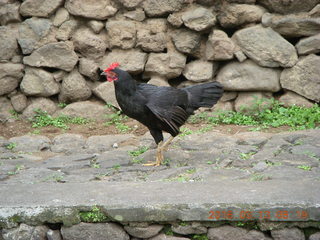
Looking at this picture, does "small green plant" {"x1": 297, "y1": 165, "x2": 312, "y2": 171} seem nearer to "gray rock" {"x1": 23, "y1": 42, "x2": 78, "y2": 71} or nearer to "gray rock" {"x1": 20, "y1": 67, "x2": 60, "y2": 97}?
"gray rock" {"x1": 23, "y1": 42, "x2": 78, "y2": 71}

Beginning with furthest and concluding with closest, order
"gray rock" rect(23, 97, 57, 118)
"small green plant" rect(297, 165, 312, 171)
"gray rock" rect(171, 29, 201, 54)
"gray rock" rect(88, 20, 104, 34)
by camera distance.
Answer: "gray rock" rect(23, 97, 57, 118) < "gray rock" rect(88, 20, 104, 34) < "gray rock" rect(171, 29, 201, 54) < "small green plant" rect(297, 165, 312, 171)

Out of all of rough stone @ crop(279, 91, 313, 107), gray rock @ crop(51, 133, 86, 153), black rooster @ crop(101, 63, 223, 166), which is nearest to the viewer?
black rooster @ crop(101, 63, 223, 166)

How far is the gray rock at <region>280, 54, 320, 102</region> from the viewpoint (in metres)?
6.51

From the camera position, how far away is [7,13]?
691 cm

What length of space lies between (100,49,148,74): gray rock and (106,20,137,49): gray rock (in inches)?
4.8

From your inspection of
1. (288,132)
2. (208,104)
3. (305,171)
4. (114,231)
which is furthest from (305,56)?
(114,231)

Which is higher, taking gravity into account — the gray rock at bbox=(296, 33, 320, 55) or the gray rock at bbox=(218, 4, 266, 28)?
the gray rock at bbox=(218, 4, 266, 28)

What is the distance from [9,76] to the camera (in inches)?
276

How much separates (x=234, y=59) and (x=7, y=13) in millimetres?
3407

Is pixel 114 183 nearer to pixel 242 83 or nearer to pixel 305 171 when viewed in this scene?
pixel 305 171

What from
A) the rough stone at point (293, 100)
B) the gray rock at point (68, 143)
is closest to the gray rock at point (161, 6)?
the rough stone at point (293, 100)

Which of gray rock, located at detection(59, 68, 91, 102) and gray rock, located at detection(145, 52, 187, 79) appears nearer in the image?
gray rock, located at detection(145, 52, 187, 79)

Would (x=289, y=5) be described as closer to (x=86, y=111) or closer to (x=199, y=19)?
(x=199, y=19)

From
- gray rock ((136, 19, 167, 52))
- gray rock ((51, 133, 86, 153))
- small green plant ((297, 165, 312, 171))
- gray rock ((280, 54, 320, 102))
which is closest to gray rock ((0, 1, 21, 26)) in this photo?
gray rock ((136, 19, 167, 52))
